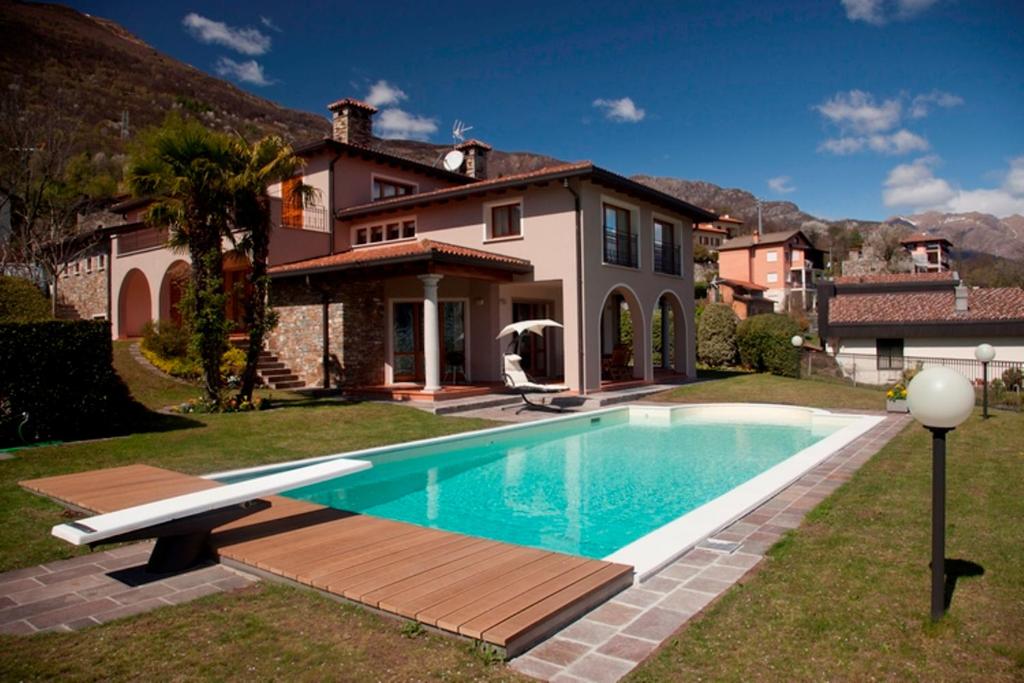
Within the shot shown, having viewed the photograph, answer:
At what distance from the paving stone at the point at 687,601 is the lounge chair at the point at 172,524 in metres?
3.33

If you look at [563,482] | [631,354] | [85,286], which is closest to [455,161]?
[631,354]

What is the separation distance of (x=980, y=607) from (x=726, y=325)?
2403cm

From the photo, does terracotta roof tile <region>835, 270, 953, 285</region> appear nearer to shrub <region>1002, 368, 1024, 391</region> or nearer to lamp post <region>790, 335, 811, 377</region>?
lamp post <region>790, 335, 811, 377</region>

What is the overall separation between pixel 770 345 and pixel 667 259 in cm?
602

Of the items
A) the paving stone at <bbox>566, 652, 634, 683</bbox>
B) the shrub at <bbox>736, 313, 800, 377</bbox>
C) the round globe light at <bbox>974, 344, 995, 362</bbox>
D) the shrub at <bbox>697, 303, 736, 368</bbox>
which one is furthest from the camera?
the shrub at <bbox>697, 303, 736, 368</bbox>

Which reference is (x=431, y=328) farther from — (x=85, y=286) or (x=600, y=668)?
(x=85, y=286)

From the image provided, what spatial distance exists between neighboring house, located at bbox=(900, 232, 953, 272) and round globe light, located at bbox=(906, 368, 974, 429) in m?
75.0

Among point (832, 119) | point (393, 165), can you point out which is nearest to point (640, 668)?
point (393, 165)

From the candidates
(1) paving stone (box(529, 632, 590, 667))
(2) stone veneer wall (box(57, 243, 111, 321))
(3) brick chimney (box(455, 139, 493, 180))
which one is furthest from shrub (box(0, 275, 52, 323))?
(3) brick chimney (box(455, 139, 493, 180))

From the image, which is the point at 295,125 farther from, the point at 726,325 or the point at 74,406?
the point at 74,406

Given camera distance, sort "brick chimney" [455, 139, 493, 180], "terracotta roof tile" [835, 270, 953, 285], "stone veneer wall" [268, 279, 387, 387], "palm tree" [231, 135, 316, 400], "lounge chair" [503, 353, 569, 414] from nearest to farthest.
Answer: "palm tree" [231, 135, 316, 400], "lounge chair" [503, 353, 569, 414], "stone veneer wall" [268, 279, 387, 387], "brick chimney" [455, 139, 493, 180], "terracotta roof tile" [835, 270, 953, 285]

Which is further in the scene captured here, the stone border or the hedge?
the hedge

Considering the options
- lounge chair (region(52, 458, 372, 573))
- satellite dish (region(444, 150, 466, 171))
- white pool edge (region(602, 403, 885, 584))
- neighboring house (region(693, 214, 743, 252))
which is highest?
neighboring house (region(693, 214, 743, 252))

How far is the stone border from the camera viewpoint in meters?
3.19
